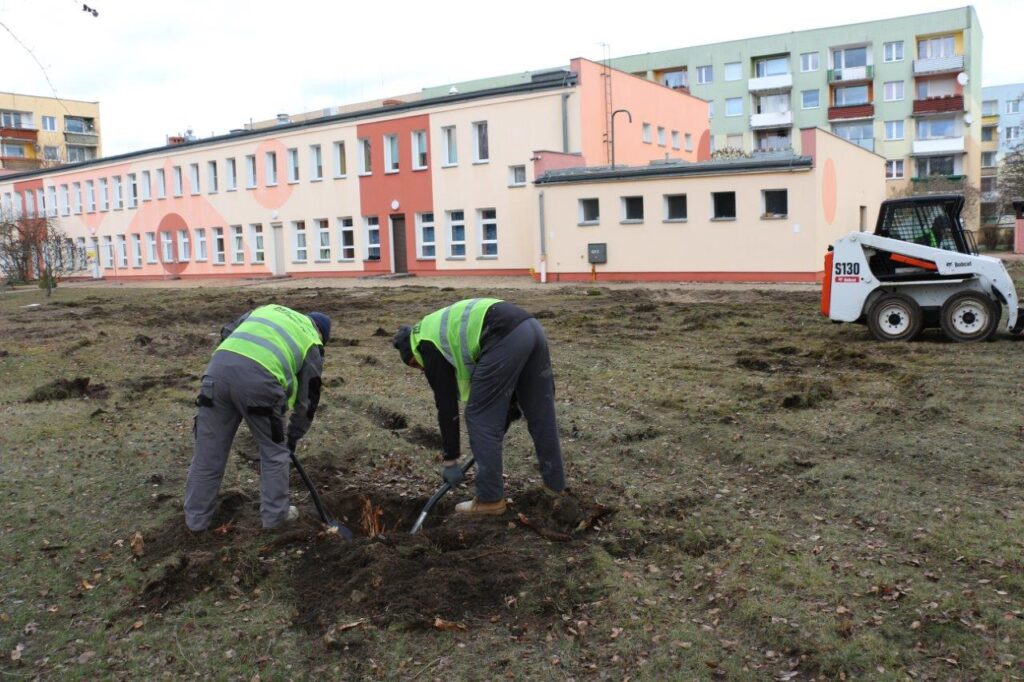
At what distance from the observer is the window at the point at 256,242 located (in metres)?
41.5

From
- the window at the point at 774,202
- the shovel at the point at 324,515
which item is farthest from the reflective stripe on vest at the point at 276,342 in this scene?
the window at the point at 774,202

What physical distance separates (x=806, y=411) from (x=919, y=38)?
6072 centimetres

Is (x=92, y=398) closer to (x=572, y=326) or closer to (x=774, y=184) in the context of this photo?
(x=572, y=326)

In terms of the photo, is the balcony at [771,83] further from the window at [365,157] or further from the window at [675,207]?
the window at [675,207]

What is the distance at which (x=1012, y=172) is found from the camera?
4859 centimetres

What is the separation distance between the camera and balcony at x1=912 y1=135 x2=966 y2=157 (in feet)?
199

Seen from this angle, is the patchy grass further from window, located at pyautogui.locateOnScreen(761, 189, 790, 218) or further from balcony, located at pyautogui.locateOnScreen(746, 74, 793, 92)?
balcony, located at pyautogui.locateOnScreen(746, 74, 793, 92)

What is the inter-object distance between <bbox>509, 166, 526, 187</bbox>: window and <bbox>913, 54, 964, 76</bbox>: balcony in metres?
39.7

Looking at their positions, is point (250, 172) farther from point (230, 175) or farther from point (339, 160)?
point (339, 160)

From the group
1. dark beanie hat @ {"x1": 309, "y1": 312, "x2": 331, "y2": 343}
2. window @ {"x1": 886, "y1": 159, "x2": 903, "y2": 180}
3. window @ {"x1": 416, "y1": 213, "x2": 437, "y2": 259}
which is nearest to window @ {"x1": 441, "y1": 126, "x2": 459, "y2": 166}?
window @ {"x1": 416, "y1": 213, "x2": 437, "y2": 259}

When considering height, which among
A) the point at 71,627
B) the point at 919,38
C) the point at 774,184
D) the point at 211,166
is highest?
the point at 919,38

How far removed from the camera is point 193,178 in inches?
1738

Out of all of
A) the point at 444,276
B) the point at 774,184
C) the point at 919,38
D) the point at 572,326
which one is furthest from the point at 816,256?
the point at 919,38

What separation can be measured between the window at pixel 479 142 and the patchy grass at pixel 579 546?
76.5 ft
